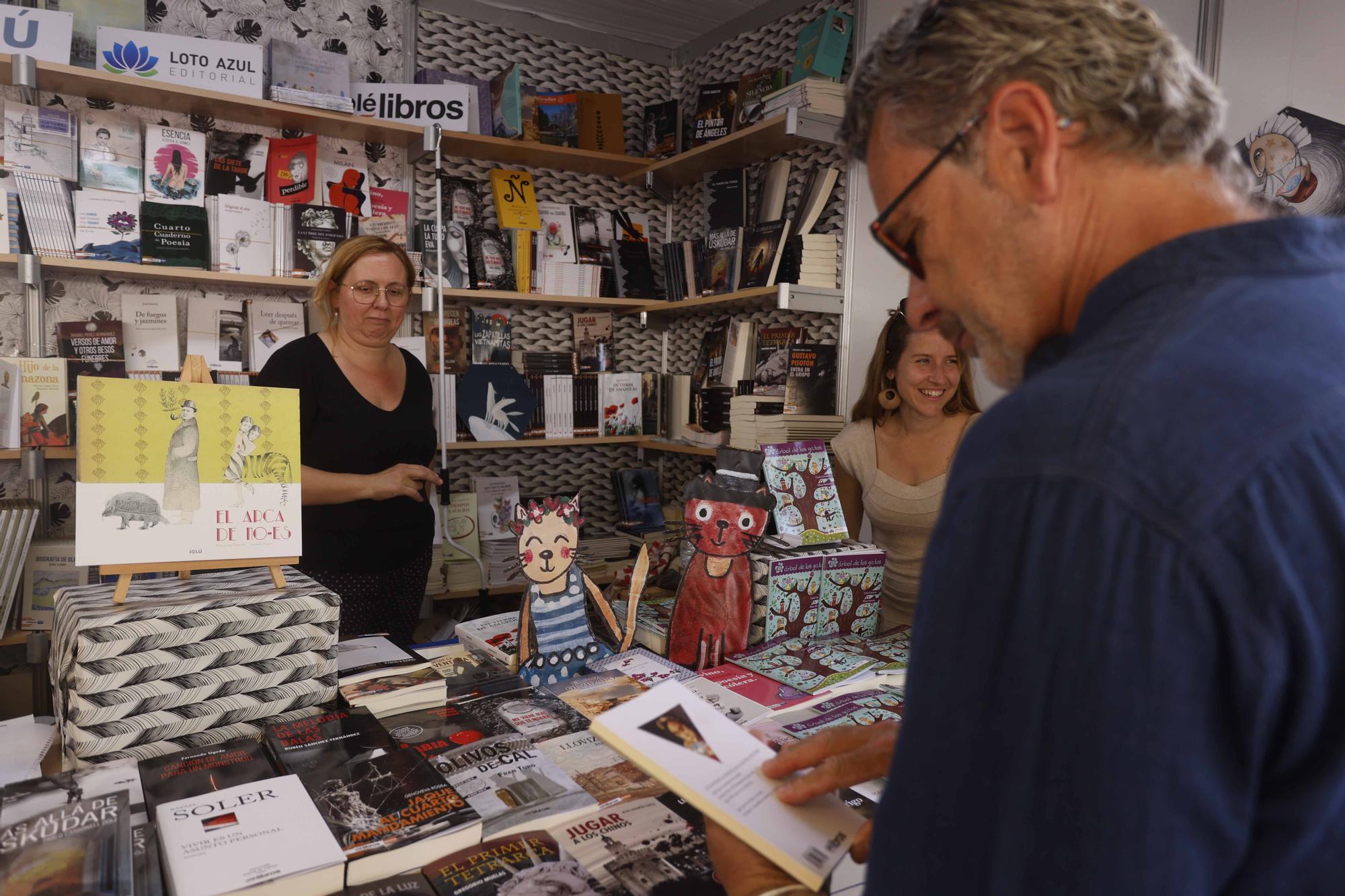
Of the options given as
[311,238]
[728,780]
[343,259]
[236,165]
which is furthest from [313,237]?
[728,780]

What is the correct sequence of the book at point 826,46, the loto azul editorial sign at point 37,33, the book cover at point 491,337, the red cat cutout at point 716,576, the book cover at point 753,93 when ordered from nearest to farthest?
the red cat cutout at point 716,576
the loto azul editorial sign at point 37,33
the book at point 826,46
the book cover at point 753,93
the book cover at point 491,337

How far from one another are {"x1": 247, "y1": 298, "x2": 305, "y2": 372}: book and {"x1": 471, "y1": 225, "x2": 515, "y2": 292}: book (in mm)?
741

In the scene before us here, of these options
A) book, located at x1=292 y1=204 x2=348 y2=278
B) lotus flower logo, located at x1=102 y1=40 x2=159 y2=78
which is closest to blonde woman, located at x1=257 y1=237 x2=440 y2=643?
book, located at x1=292 y1=204 x2=348 y2=278

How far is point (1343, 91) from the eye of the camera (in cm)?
195

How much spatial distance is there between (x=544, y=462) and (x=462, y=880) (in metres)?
3.19

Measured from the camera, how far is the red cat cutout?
5.55 feet

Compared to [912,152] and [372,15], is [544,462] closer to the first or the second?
[372,15]

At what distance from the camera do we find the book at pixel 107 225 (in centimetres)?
299

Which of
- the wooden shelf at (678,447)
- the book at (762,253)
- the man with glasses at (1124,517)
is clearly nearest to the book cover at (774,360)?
the book at (762,253)

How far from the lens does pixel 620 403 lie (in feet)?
13.3

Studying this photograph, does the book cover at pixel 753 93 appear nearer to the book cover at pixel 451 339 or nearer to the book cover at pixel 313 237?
the book cover at pixel 451 339

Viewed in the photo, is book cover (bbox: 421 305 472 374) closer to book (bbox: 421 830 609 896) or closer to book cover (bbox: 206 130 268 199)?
book cover (bbox: 206 130 268 199)

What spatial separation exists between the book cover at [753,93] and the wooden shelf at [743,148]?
113 millimetres

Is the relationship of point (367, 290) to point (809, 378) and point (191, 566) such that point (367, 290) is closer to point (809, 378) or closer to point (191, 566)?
point (191, 566)
